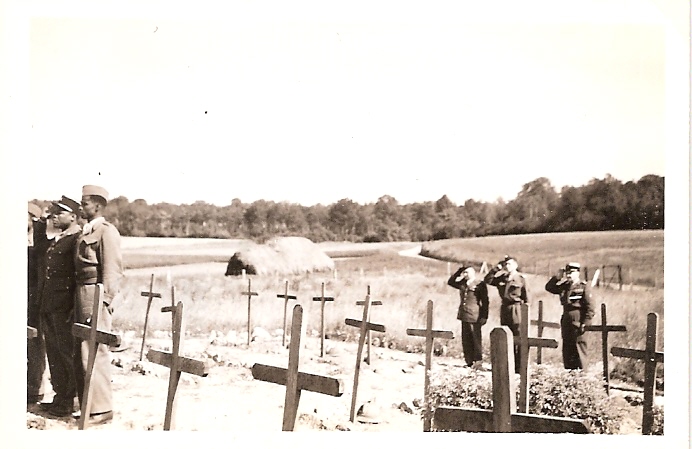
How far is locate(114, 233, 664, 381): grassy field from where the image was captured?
9.21ft

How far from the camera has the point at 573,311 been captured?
281cm

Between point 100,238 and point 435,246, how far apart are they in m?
1.23

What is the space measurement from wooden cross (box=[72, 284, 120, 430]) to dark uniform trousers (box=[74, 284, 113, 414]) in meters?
0.01

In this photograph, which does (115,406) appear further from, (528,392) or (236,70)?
(528,392)

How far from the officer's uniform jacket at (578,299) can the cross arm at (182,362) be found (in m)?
1.30

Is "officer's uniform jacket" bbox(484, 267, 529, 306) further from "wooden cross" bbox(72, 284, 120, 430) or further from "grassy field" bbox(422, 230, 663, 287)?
"wooden cross" bbox(72, 284, 120, 430)

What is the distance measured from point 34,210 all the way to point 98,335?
0.51 metres

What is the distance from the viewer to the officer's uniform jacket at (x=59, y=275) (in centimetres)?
280

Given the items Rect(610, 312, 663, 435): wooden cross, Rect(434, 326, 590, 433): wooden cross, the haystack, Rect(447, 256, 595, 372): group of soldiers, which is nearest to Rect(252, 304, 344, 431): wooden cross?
the haystack

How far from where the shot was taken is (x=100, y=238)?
2.82 meters

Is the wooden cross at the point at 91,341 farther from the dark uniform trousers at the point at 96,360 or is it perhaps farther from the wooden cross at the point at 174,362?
the wooden cross at the point at 174,362

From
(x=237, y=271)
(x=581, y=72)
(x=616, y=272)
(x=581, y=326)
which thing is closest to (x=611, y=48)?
(x=581, y=72)


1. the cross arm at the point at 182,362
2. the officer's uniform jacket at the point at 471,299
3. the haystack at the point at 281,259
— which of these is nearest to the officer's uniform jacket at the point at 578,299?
the officer's uniform jacket at the point at 471,299

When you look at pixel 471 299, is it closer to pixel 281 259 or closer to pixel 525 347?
pixel 525 347
